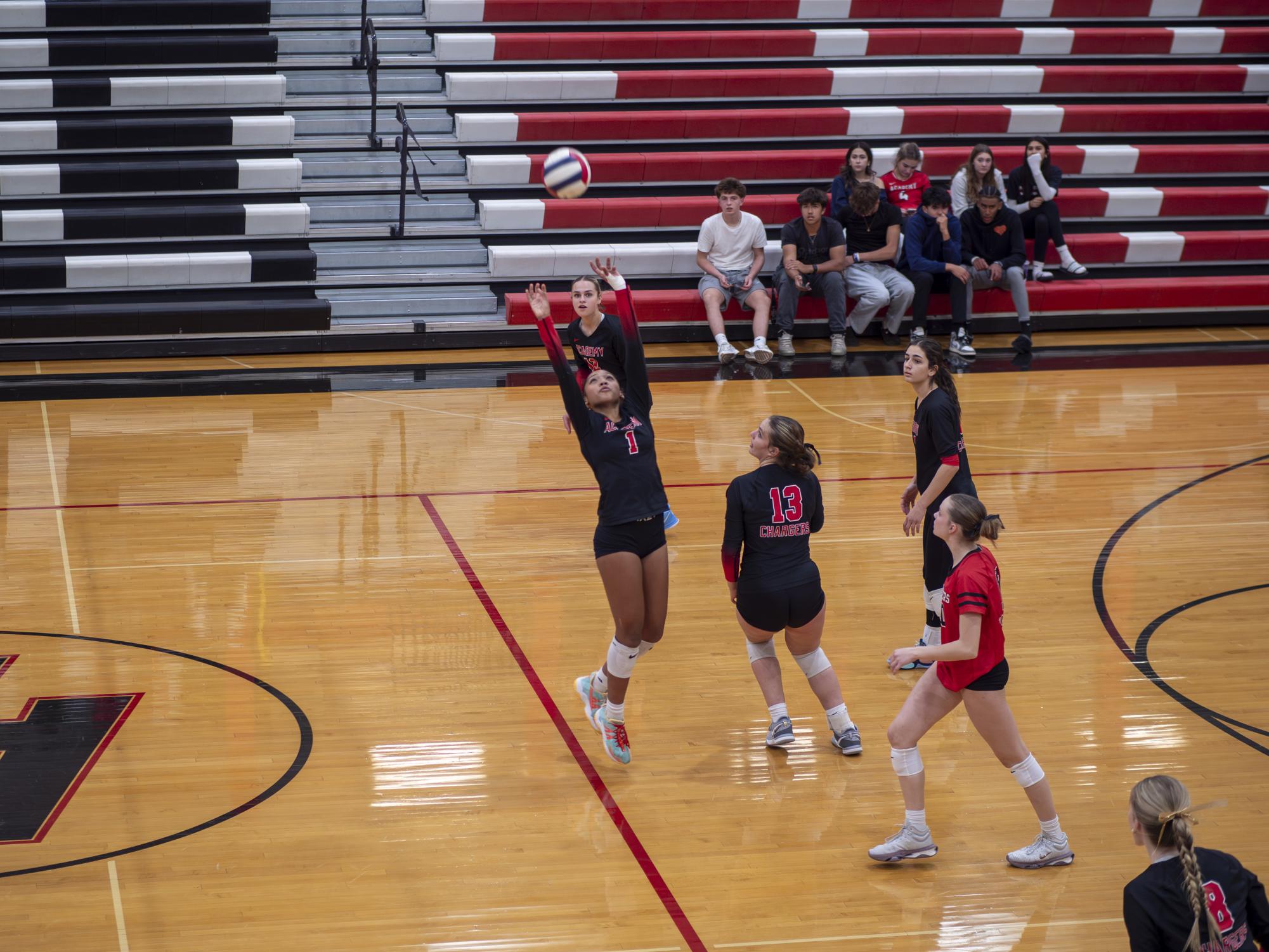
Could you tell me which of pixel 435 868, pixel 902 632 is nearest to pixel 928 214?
pixel 902 632

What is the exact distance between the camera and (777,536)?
5898 mm

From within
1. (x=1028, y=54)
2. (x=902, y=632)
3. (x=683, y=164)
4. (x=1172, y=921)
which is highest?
(x=1028, y=54)

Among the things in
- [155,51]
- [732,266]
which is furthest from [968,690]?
[155,51]

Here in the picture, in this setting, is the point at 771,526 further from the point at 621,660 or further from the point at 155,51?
the point at 155,51

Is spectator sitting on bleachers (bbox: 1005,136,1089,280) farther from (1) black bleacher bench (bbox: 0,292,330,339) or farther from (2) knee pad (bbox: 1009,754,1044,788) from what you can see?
(2) knee pad (bbox: 1009,754,1044,788)

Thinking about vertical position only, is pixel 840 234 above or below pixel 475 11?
below

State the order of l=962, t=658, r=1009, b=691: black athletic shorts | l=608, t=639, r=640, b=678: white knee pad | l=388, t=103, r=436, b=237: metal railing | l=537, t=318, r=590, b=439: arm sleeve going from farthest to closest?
l=388, t=103, r=436, b=237: metal railing < l=608, t=639, r=640, b=678: white knee pad < l=537, t=318, r=590, b=439: arm sleeve < l=962, t=658, r=1009, b=691: black athletic shorts

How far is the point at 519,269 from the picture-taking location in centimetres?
1398

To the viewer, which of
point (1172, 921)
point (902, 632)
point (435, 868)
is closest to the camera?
point (1172, 921)

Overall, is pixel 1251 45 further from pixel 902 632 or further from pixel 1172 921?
pixel 1172 921

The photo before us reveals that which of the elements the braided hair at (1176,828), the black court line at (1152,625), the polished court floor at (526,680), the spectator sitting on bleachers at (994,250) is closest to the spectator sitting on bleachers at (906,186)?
the spectator sitting on bleachers at (994,250)

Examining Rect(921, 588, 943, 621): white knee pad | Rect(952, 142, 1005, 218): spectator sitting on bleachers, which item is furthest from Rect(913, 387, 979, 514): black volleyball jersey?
Rect(952, 142, 1005, 218): spectator sitting on bleachers

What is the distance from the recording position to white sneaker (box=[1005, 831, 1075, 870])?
5371 millimetres

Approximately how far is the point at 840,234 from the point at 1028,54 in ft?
15.4
